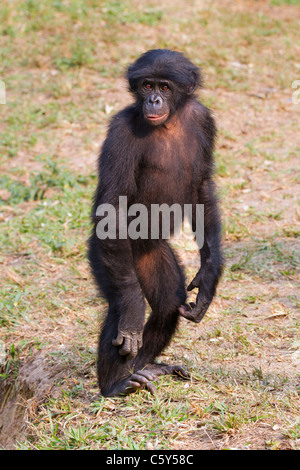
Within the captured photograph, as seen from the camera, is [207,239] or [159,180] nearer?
[159,180]

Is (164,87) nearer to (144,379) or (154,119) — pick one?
(154,119)

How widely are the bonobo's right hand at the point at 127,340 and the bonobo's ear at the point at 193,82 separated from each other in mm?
1833

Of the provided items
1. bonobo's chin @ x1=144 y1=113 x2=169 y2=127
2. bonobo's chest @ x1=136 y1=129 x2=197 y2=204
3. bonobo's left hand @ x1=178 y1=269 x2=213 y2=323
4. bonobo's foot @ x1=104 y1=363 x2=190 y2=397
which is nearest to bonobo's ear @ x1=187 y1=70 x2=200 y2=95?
bonobo's chest @ x1=136 y1=129 x2=197 y2=204

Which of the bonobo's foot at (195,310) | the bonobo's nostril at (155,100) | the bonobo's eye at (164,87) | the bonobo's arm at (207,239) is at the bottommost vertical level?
the bonobo's foot at (195,310)

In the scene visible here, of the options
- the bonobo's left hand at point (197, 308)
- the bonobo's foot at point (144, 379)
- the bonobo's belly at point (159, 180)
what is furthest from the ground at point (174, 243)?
the bonobo's belly at point (159, 180)

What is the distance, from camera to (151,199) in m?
4.39

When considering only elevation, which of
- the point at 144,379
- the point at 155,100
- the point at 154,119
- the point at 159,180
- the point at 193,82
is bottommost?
the point at 144,379

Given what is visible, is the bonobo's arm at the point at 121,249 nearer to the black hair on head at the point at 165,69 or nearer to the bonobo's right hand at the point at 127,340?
the bonobo's right hand at the point at 127,340

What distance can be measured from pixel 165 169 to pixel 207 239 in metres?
0.64

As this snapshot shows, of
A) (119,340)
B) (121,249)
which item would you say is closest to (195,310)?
(119,340)

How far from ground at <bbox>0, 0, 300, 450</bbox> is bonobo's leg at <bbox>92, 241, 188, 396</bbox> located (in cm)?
15

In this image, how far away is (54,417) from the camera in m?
4.41

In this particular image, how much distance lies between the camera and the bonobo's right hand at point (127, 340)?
13.7ft
